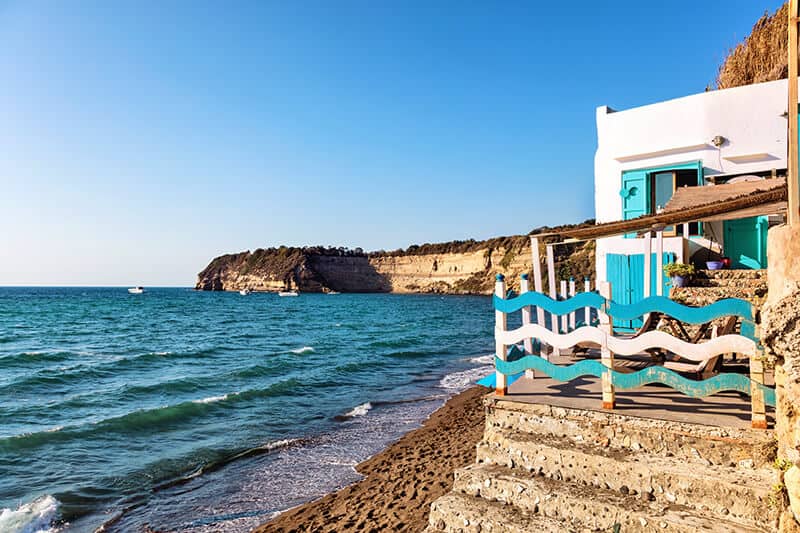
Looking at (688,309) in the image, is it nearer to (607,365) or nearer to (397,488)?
(607,365)

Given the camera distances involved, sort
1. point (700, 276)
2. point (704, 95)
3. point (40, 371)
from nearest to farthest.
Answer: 1. point (700, 276)
2. point (704, 95)
3. point (40, 371)

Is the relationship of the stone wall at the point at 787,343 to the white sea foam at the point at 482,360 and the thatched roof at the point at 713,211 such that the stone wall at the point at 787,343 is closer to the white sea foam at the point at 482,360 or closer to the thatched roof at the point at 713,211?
the thatched roof at the point at 713,211

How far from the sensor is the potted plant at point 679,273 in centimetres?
828

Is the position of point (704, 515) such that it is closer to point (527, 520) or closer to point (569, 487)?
point (569, 487)

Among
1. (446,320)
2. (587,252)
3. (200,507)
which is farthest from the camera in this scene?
(587,252)

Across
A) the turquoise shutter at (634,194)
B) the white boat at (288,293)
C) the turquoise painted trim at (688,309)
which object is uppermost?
the turquoise shutter at (634,194)

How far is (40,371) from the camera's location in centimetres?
1828

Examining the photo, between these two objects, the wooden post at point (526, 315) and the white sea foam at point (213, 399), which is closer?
the wooden post at point (526, 315)

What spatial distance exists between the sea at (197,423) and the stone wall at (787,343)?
614cm

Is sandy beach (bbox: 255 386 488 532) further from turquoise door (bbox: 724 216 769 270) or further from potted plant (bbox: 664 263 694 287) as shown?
turquoise door (bbox: 724 216 769 270)

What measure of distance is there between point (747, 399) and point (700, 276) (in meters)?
4.21

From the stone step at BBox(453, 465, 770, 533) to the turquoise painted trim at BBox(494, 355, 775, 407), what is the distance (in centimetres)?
106

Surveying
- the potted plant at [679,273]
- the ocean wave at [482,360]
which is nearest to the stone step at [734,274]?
the potted plant at [679,273]

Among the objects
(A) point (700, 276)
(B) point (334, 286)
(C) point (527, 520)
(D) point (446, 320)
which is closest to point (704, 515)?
(C) point (527, 520)
